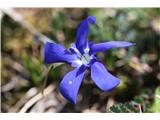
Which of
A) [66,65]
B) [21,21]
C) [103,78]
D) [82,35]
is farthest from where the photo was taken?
[21,21]

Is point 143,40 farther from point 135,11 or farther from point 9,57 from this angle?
point 9,57

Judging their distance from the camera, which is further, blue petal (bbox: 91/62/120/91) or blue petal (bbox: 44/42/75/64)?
blue petal (bbox: 44/42/75/64)

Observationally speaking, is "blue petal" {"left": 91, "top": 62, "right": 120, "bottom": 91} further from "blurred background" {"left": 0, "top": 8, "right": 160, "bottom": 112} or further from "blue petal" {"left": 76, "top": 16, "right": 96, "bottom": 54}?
"blurred background" {"left": 0, "top": 8, "right": 160, "bottom": 112}

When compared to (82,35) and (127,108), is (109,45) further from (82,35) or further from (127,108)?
(127,108)

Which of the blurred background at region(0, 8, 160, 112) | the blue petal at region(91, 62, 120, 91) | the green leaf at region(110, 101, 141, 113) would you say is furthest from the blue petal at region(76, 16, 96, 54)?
the blurred background at region(0, 8, 160, 112)

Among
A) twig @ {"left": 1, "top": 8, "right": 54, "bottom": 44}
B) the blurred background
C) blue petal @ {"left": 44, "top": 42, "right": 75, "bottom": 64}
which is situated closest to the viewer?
blue petal @ {"left": 44, "top": 42, "right": 75, "bottom": 64}

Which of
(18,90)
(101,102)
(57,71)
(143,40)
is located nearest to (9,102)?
(18,90)

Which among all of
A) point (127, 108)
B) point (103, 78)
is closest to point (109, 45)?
point (103, 78)
